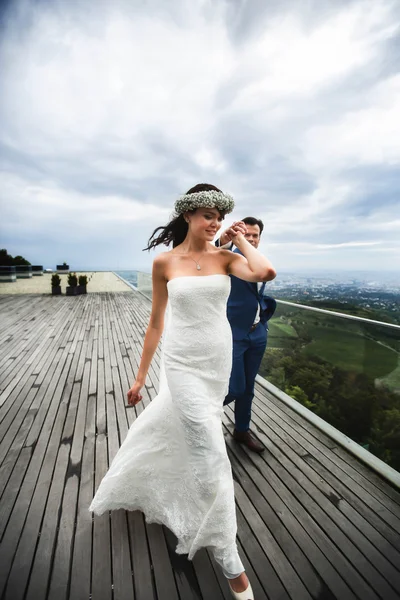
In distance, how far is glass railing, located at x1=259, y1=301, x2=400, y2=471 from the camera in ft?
7.13

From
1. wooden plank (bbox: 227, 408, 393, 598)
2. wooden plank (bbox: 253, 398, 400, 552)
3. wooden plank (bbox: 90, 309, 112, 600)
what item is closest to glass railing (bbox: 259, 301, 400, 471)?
wooden plank (bbox: 253, 398, 400, 552)

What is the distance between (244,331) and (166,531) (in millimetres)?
1448

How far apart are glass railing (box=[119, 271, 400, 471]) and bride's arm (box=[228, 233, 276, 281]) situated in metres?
1.48

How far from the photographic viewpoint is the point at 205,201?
1450mm

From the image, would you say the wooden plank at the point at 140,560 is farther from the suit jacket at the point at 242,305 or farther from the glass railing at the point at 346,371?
the glass railing at the point at 346,371

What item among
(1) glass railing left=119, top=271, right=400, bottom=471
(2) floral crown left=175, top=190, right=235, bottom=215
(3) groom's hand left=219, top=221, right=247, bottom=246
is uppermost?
(2) floral crown left=175, top=190, right=235, bottom=215

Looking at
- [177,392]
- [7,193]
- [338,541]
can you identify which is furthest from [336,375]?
[7,193]

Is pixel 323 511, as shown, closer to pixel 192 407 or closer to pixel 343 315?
pixel 192 407

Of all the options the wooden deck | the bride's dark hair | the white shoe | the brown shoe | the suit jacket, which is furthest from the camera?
the brown shoe

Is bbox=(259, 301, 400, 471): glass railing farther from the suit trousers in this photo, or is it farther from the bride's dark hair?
the bride's dark hair

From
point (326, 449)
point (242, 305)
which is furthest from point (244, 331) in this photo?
point (326, 449)

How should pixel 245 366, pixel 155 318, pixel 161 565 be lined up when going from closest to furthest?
pixel 161 565, pixel 155 318, pixel 245 366

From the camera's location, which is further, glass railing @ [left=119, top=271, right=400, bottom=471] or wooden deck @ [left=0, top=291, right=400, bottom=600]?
glass railing @ [left=119, top=271, right=400, bottom=471]

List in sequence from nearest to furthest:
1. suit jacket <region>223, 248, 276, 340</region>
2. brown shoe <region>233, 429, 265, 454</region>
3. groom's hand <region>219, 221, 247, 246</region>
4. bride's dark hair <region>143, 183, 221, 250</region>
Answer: groom's hand <region>219, 221, 247, 246</region> → bride's dark hair <region>143, 183, 221, 250</region> → suit jacket <region>223, 248, 276, 340</region> → brown shoe <region>233, 429, 265, 454</region>
